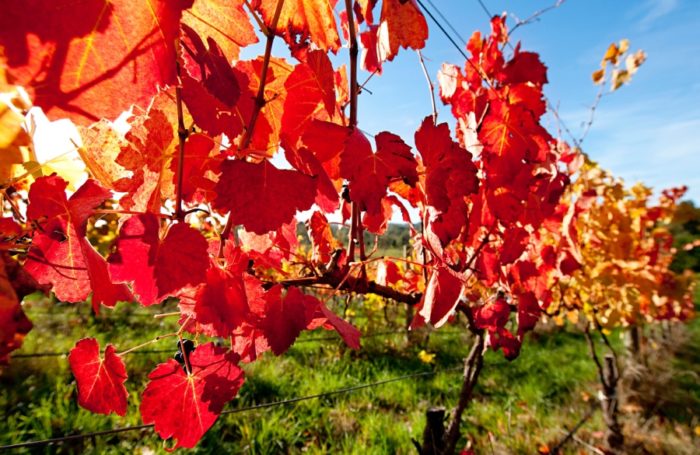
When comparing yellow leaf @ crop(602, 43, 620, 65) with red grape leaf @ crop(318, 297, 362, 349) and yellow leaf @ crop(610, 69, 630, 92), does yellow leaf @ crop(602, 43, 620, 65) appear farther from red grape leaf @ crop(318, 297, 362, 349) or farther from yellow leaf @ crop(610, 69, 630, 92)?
red grape leaf @ crop(318, 297, 362, 349)

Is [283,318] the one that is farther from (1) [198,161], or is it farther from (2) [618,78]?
(2) [618,78]

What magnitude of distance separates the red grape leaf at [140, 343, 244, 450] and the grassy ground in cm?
179

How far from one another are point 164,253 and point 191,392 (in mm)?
274

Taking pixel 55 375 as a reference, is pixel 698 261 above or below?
above

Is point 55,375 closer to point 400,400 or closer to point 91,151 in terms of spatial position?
point 400,400

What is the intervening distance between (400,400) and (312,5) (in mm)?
3882

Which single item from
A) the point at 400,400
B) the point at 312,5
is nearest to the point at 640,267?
the point at 400,400

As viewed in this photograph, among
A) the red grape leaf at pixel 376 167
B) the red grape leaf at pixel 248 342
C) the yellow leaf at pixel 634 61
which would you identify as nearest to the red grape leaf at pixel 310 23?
the red grape leaf at pixel 376 167

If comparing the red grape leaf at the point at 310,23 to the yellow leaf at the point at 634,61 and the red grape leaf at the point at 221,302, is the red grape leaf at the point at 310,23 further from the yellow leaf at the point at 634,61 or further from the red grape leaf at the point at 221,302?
the yellow leaf at the point at 634,61

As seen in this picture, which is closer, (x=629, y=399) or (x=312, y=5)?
(x=312, y=5)

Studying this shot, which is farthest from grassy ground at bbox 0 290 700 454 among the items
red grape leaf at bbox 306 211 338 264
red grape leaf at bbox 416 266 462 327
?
red grape leaf at bbox 416 266 462 327

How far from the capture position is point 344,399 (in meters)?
3.68

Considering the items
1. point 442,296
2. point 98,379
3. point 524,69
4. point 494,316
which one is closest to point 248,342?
point 98,379

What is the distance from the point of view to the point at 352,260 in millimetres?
752
